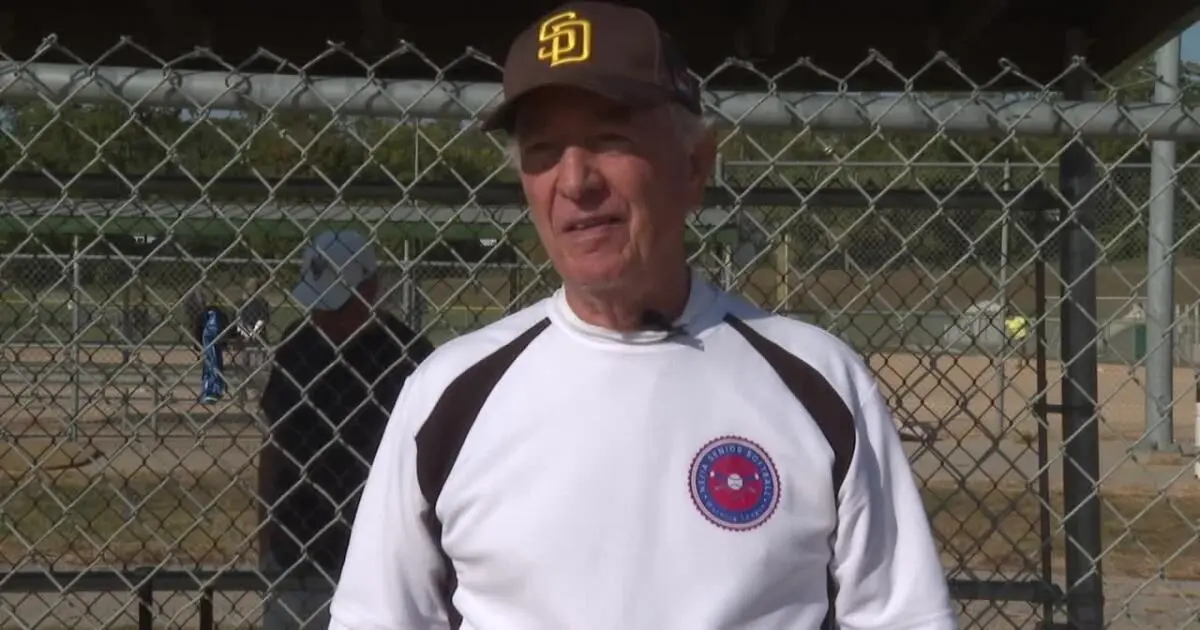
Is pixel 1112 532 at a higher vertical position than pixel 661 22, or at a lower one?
lower

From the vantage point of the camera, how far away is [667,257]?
1.97 meters

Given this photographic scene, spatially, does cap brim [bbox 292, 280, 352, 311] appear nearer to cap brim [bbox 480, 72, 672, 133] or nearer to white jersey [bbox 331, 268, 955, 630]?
white jersey [bbox 331, 268, 955, 630]

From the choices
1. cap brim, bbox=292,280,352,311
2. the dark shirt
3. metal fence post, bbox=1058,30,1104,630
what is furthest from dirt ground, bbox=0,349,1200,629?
metal fence post, bbox=1058,30,1104,630

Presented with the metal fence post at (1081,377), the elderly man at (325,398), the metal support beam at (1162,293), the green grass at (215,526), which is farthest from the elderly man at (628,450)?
the green grass at (215,526)

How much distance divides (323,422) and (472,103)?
1603 millimetres

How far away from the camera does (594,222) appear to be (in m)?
1.91

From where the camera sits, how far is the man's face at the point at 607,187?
6.28 ft

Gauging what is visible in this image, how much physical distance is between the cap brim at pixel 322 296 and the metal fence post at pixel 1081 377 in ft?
6.50

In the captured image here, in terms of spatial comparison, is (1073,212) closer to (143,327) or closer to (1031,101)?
(1031,101)

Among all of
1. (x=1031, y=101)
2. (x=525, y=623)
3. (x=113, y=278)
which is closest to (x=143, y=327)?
(x=113, y=278)

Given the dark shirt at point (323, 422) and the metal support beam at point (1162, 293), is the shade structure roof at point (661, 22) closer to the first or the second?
the dark shirt at point (323, 422)

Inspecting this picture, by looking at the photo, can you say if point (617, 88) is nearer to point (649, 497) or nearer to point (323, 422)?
point (649, 497)

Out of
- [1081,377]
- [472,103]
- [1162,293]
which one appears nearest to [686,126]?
[472,103]

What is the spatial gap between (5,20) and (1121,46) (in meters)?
2.99
